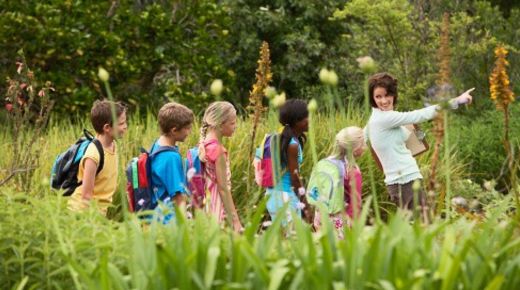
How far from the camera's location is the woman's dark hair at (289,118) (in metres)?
7.10

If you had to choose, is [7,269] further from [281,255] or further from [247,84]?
[247,84]

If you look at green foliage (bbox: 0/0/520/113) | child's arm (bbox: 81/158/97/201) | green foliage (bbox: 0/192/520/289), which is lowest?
green foliage (bbox: 0/192/520/289)

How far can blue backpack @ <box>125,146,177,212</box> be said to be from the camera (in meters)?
6.48

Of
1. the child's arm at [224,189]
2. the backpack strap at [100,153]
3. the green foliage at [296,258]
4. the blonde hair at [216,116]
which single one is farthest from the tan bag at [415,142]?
the green foliage at [296,258]

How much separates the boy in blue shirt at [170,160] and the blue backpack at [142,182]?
0.9 inches

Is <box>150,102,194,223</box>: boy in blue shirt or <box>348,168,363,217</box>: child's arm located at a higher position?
<box>150,102,194,223</box>: boy in blue shirt

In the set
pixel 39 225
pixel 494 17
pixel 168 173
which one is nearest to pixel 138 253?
pixel 39 225

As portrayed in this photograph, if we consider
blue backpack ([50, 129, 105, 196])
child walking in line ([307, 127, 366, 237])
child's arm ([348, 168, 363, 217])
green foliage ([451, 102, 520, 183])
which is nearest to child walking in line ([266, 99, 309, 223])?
child walking in line ([307, 127, 366, 237])

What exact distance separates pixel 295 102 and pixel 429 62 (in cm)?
612

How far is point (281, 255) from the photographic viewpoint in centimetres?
395

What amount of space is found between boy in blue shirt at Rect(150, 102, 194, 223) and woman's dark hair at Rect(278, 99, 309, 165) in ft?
2.36

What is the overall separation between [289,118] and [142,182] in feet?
3.93

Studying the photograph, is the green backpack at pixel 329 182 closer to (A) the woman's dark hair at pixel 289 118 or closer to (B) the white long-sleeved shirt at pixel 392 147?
(A) the woman's dark hair at pixel 289 118

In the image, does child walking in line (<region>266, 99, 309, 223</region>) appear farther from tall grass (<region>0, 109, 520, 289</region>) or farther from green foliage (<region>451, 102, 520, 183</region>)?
green foliage (<region>451, 102, 520, 183</region>)
